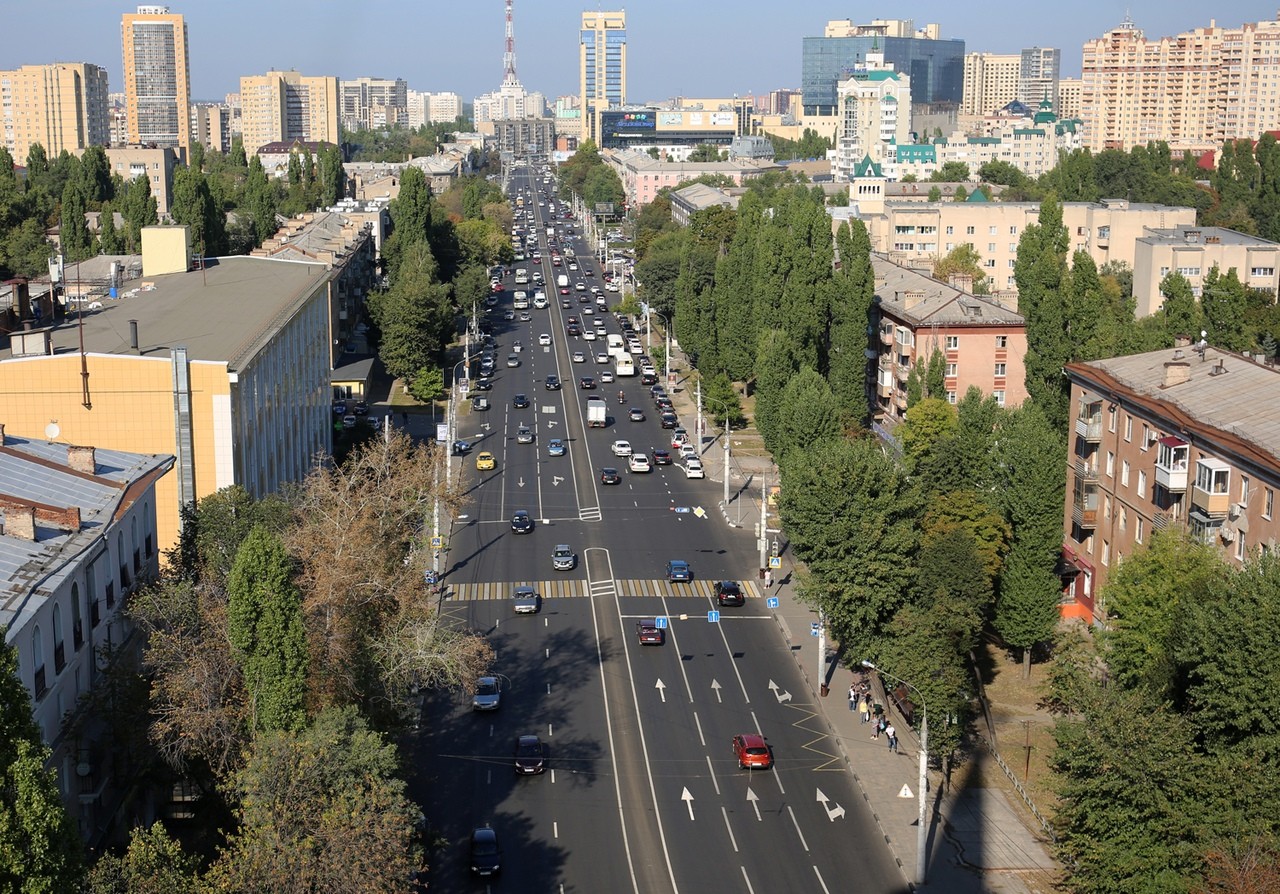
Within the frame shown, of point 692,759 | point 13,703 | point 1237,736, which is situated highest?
point 13,703

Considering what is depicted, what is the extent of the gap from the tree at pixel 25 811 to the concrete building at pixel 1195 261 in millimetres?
98361

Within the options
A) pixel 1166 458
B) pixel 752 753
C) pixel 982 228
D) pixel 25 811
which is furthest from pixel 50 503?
pixel 982 228

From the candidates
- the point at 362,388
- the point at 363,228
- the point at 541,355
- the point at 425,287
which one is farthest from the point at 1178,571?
the point at 363,228

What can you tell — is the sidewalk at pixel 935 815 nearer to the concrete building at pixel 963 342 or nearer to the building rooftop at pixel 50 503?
the building rooftop at pixel 50 503

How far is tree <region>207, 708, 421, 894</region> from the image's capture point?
2614cm

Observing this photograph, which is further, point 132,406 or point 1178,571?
point 132,406

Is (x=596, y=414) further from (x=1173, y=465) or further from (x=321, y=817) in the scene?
(x=321, y=817)

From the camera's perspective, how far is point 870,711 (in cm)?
4581

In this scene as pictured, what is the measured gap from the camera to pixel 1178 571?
40938 millimetres

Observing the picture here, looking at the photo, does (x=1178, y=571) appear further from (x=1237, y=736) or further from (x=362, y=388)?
(x=362, y=388)

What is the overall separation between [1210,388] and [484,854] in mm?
29090

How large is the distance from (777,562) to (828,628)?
30.4 ft

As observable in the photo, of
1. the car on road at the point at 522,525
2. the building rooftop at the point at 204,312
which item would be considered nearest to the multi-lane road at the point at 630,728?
the car on road at the point at 522,525

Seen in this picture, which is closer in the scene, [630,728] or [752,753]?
[752,753]
